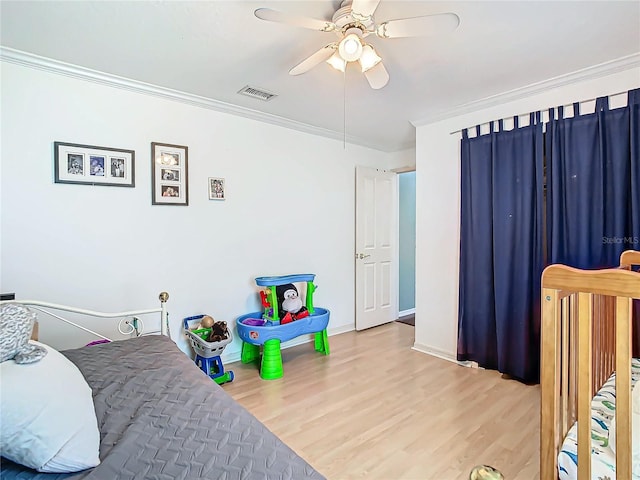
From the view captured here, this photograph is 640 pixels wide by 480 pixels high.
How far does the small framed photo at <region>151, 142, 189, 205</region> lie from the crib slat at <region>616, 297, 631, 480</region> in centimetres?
285

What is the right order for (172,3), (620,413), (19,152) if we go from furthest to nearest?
(19,152) → (172,3) → (620,413)

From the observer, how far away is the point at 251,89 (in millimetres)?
2703

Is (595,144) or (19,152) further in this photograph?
(595,144)

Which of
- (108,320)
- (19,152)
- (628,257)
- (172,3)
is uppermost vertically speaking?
(172,3)

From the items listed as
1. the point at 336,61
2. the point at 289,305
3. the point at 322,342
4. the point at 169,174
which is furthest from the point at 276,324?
the point at 336,61

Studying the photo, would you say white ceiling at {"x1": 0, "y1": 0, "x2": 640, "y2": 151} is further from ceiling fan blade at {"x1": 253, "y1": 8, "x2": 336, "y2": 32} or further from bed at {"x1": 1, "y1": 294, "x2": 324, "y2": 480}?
bed at {"x1": 1, "y1": 294, "x2": 324, "y2": 480}

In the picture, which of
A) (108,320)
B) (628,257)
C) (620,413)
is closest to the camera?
(620,413)

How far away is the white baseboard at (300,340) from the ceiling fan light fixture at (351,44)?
2.70 meters

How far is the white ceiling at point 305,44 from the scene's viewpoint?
5.63 feet

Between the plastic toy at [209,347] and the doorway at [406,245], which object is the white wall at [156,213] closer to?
the plastic toy at [209,347]

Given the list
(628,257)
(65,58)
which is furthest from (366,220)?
(65,58)

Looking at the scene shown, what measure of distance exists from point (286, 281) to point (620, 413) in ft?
8.21

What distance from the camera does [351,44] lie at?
165 centimetres

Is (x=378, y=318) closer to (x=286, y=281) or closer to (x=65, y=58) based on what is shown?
(x=286, y=281)
